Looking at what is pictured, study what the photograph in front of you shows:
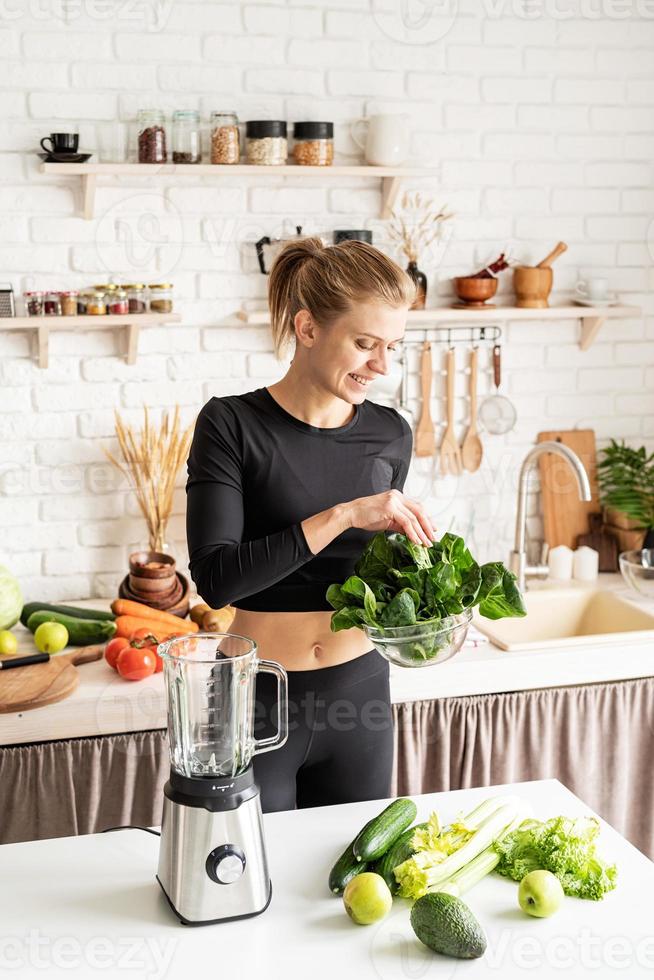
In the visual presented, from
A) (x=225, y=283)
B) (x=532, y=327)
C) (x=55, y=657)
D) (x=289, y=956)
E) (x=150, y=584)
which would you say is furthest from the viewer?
(x=532, y=327)

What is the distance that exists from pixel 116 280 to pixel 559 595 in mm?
1497

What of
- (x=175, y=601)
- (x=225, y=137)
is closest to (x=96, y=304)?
(x=225, y=137)

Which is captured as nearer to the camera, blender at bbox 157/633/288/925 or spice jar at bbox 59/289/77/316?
blender at bbox 157/633/288/925

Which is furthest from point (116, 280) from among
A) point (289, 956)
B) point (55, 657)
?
point (289, 956)

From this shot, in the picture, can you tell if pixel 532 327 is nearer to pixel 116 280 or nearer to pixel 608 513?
pixel 608 513

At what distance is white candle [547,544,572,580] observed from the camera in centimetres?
308

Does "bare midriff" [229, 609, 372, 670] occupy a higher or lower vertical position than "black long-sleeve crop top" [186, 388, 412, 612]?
lower

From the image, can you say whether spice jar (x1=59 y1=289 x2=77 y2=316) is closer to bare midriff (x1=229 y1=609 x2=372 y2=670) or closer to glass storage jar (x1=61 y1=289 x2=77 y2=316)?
glass storage jar (x1=61 y1=289 x2=77 y2=316)

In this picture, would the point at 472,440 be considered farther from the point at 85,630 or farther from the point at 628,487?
the point at 85,630

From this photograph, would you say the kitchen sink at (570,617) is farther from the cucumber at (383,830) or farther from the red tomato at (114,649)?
the cucumber at (383,830)

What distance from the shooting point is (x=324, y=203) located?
2879mm

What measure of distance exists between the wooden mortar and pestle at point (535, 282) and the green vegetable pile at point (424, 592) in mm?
1604

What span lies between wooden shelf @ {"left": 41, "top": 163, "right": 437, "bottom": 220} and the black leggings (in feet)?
4.64

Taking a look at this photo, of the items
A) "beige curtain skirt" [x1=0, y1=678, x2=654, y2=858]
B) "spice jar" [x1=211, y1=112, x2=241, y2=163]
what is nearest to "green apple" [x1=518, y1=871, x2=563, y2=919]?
"beige curtain skirt" [x1=0, y1=678, x2=654, y2=858]
